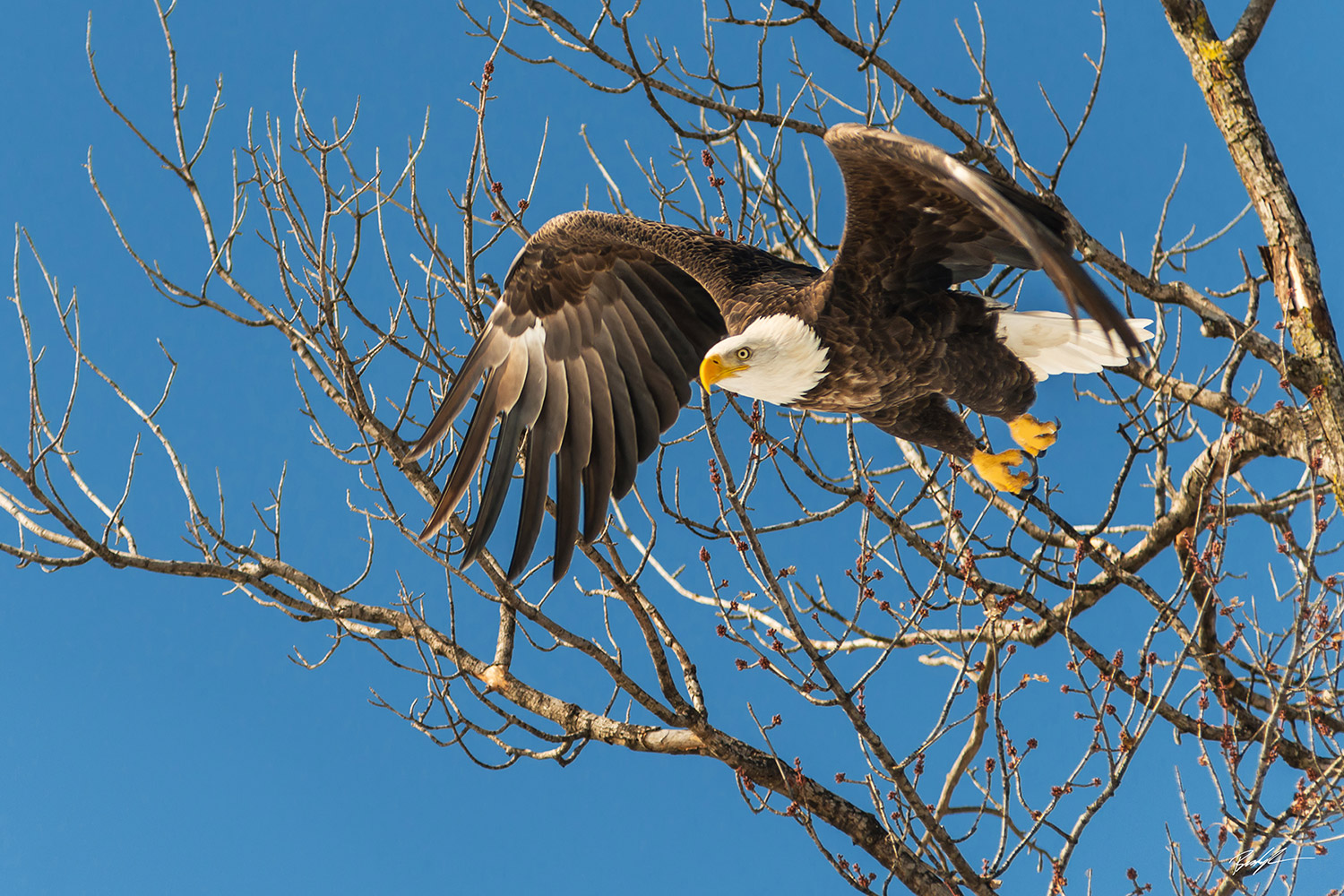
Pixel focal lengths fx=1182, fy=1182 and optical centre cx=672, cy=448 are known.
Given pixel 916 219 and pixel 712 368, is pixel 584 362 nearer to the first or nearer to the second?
pixel 712 368

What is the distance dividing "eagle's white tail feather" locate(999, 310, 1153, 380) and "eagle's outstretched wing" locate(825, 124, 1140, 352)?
32 centimetres

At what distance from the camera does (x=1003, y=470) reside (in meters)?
4.37

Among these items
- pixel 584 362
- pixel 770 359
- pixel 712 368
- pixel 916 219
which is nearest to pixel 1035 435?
pixel 916 219

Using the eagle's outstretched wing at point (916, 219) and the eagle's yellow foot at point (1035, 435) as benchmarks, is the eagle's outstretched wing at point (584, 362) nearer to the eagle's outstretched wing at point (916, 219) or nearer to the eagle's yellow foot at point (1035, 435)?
the eagle's outstretched wing at point (916, 219)

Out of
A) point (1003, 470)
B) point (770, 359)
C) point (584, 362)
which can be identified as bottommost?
point (770, 359)

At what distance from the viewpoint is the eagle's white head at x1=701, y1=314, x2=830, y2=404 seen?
3.46 m

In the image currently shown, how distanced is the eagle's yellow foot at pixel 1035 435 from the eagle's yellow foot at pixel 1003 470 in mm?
55

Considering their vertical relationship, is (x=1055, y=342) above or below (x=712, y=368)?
above

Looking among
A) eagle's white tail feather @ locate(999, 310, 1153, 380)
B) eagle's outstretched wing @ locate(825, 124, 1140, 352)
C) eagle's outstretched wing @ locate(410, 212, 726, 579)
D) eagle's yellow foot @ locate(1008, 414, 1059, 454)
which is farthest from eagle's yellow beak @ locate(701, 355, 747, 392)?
eagle's yellow foot @ locate(1008, 414, 1059, 454)

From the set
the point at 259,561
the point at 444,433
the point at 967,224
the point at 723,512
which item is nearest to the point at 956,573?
the point at 723,512

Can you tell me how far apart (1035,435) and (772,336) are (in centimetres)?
146

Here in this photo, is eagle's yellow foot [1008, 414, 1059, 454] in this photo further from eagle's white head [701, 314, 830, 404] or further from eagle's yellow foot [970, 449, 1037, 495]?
eagle's white head [701, 314, 830, 404]

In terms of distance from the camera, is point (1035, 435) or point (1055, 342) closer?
point (1055, 342)

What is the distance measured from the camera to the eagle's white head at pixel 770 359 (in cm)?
346
